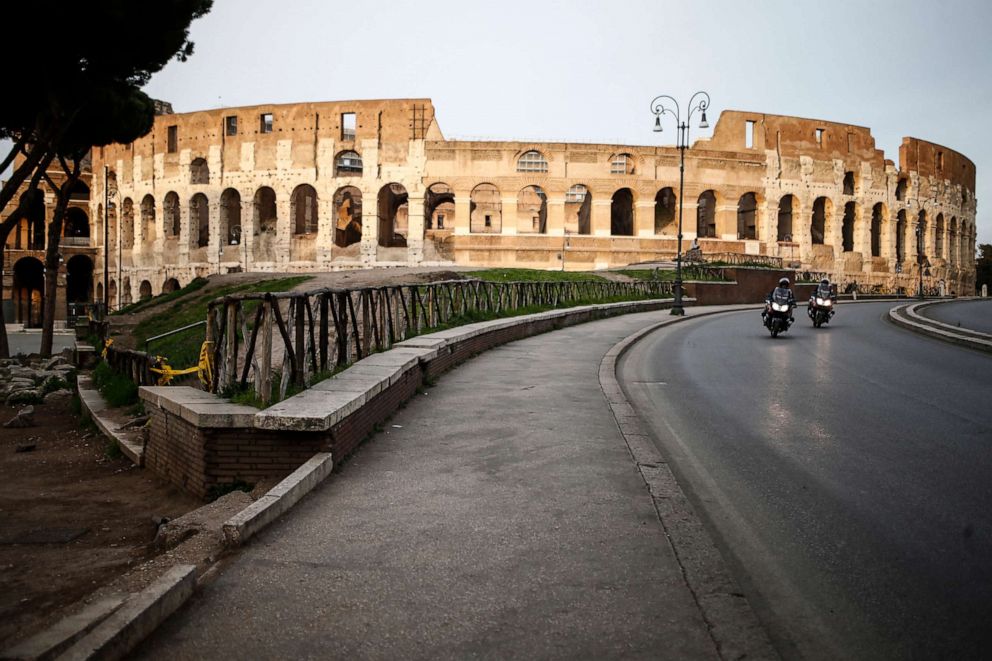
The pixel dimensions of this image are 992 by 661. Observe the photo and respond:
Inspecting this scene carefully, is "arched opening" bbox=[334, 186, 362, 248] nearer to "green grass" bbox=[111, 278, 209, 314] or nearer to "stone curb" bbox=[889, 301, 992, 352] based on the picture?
"green grass" bbox=[111, 278, 209, 314]

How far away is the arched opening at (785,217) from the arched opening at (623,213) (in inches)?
378

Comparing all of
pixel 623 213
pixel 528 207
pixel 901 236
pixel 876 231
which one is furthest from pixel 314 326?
pixel 901 236

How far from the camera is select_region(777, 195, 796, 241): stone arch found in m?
49.0

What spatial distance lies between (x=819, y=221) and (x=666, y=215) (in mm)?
12300

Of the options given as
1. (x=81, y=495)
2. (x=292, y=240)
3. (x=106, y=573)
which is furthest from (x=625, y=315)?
(x=292, y=240)

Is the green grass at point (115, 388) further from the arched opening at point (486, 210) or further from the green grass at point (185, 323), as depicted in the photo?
the arched opening at point (486, 210)

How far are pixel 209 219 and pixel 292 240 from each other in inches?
228

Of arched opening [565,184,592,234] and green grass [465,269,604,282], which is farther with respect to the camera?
arched opening [565,184,592,234]

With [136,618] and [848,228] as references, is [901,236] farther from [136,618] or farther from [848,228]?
[136,618]

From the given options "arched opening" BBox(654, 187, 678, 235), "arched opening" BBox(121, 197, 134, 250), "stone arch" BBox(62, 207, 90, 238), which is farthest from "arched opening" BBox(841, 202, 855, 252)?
"stone arch" BBox(62, 207, 90, 238)

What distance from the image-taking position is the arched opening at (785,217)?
49106 millimetres

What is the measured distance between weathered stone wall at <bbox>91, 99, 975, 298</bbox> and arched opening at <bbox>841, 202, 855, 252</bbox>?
0.31 ft

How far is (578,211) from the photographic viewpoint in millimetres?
52188

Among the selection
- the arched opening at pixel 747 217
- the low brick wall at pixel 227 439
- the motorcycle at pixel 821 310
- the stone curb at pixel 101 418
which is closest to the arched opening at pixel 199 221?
the arched opening at pixel 747 217
